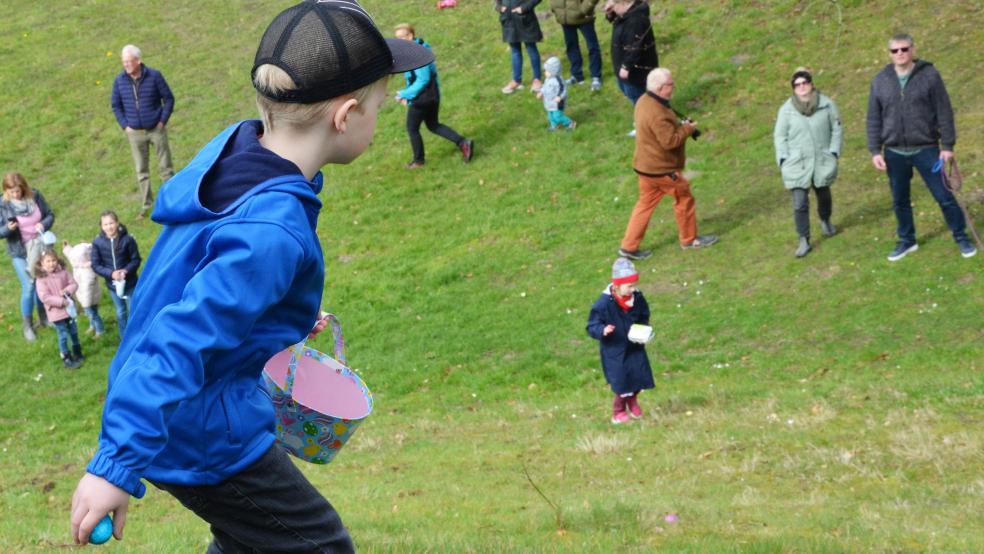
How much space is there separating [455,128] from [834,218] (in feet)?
26.1

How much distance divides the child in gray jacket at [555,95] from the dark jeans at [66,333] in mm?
8649

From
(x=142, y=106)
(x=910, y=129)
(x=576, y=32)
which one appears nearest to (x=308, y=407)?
(x=910, y=129)

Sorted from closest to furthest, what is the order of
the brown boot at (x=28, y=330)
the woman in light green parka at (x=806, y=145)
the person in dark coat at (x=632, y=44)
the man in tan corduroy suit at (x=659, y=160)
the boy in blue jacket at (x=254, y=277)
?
the boy in blue jacket at (x=254, y=277), the woman in light green parka at (x=806, y=145), the man in tan corduroy suit at (x=659, y=160), the brown boot at (x=28, y=330), the person in dark coat at (x=632, y=44)

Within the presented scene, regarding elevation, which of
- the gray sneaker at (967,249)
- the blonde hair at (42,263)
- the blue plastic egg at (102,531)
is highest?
the blue plastic egg at (102,531)

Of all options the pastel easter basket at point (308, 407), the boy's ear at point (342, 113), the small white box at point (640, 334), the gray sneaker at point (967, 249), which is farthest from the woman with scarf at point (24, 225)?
the boy's ear at point (342, 113)

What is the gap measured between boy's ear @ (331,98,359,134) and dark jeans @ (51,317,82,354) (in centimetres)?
1328

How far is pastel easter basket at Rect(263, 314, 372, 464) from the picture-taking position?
3922 millimetres

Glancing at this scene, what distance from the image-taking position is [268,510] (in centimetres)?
341

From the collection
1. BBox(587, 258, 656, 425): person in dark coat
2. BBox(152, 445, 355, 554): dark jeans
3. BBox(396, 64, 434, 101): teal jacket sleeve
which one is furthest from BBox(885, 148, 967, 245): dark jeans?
BBox(152, 445, 355, 554): dark jeans

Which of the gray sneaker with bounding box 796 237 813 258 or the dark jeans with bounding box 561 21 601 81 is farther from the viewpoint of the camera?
the dark jeans with bounding box 561 21 601 81

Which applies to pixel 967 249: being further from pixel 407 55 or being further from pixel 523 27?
pixel 407 55

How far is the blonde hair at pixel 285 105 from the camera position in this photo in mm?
3322

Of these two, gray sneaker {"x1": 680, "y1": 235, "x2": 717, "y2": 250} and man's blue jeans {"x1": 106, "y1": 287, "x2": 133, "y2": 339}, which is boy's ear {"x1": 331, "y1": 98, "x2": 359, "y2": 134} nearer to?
gray sneaker {"x1": 680, "y1": 235, "x2": 717, "y2": 250}

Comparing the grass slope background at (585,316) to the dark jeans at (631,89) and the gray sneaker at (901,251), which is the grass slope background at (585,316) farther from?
the dark jeans at (631,89)
